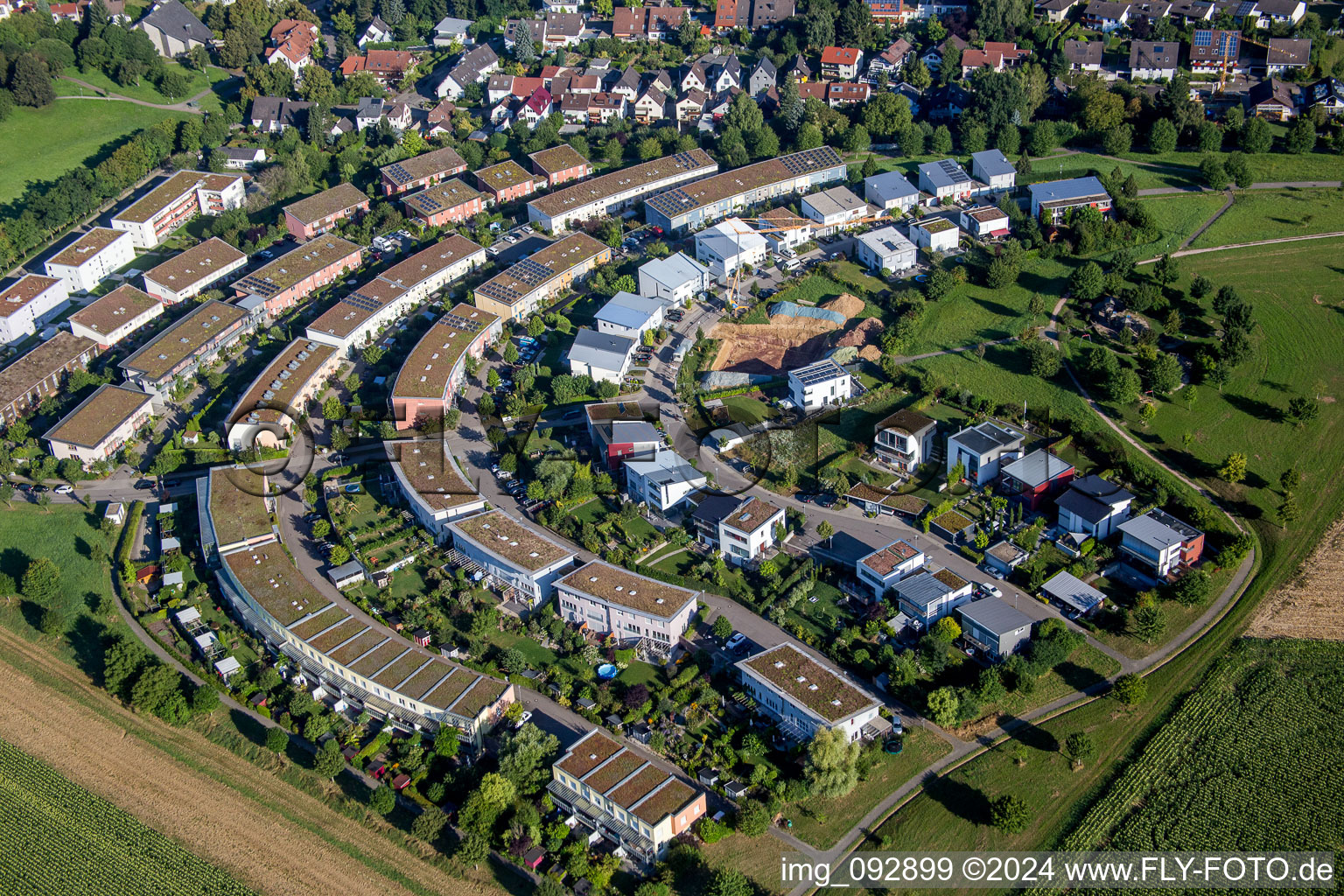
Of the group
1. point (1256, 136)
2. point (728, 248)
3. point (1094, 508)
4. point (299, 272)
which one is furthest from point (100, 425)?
point (1256, 136)

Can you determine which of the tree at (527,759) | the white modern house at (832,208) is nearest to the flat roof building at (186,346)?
the tree at (527,759)

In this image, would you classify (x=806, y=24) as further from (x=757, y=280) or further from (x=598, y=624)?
(x=598, y=624)

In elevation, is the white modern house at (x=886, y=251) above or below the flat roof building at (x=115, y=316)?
above

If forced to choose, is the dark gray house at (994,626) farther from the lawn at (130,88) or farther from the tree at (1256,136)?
the lawn at (130,88)

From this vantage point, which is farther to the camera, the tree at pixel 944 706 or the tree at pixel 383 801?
the tree at pixel 944 706

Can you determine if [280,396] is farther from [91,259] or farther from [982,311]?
[982,311]
